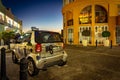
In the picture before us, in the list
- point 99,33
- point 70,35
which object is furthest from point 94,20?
point 70,35

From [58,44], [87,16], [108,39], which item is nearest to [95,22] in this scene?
[87,16]

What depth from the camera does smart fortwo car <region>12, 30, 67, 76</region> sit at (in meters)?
6.81

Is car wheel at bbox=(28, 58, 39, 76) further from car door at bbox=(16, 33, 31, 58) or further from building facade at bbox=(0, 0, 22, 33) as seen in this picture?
building facade at bbox=(0, 0, 22, 33)

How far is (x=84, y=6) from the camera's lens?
26156 millimetres

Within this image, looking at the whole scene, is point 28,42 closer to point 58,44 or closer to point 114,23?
point 58,44

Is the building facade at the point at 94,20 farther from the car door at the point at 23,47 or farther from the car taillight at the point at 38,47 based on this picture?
the car taillight at the point at 38,47

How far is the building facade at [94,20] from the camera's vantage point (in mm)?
25016

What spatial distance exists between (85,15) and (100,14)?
2398 millimetres

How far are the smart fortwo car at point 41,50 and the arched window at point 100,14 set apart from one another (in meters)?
19.2

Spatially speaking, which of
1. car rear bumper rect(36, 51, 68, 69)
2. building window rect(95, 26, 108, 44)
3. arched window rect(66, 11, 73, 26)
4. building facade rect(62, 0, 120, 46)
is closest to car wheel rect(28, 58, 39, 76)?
car rear bumper rect(36, 51, 68, 69)

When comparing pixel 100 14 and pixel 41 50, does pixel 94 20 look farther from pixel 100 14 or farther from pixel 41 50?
pixel 41 50

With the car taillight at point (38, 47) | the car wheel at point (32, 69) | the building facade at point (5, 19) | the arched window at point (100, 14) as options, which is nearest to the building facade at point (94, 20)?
the arched window at point (100, 14)

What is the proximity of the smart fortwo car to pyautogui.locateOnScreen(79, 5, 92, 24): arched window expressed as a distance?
19440mm

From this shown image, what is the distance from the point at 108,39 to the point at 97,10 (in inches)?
194
